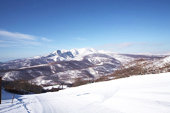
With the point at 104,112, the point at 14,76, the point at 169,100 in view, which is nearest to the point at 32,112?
the point at 104,112

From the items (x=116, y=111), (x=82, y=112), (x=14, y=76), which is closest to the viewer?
(x=116, y=111)

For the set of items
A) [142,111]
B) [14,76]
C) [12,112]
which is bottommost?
[14,76]

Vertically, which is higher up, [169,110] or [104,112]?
[169,110]

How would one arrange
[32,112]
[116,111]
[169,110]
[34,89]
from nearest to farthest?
[169,110]
[116,111]
[32,112]
[34,89]

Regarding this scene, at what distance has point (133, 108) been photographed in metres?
5.23

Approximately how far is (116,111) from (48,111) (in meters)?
4.02

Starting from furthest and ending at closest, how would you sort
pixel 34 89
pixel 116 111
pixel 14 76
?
pixel 14 76, pixel 34 89, pixel 116 111

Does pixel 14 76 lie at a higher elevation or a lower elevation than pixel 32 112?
lower

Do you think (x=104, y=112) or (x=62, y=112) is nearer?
(x=104, y=112)

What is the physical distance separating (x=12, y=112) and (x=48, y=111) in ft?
7.56

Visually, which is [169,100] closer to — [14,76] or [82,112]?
[82,112]

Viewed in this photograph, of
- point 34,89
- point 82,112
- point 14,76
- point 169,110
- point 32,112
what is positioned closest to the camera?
point 169,110

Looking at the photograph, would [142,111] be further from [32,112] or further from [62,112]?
[32,112]

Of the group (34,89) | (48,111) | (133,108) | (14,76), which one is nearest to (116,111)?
(133,108)
